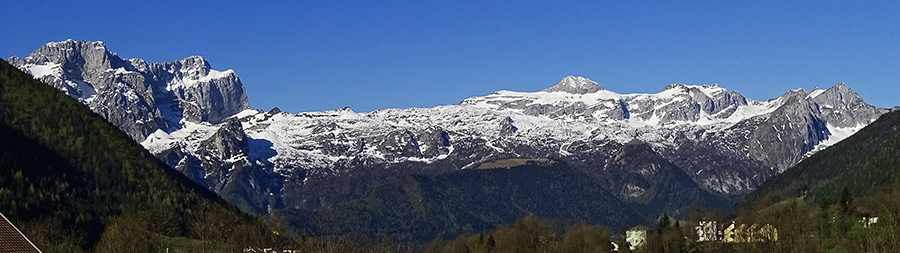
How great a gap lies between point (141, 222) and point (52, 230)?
1511 cm

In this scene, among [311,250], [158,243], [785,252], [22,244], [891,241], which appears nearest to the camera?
[22,244]

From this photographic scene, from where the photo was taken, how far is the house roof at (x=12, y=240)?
57.8 m

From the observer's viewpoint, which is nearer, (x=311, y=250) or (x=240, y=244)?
(x=311, y=250)

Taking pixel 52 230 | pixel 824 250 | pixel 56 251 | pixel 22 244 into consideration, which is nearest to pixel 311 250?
pixel 56 251

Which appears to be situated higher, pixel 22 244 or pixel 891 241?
pixel 891 241

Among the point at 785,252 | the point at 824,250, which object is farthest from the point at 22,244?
the point at 785,252

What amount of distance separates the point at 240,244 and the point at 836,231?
95001 millimetres

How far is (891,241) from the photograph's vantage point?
14762 cm

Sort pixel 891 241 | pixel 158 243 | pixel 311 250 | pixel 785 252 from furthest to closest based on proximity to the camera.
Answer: pixel 785 252
pixel 158 243
pixel 311 250
pixel 891 241

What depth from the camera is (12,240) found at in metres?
58.2

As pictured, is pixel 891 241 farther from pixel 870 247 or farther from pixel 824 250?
pixel 824 250

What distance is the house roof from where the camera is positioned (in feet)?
189

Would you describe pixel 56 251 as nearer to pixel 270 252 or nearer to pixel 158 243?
pixel 158 243

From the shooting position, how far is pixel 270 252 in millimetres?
190500
